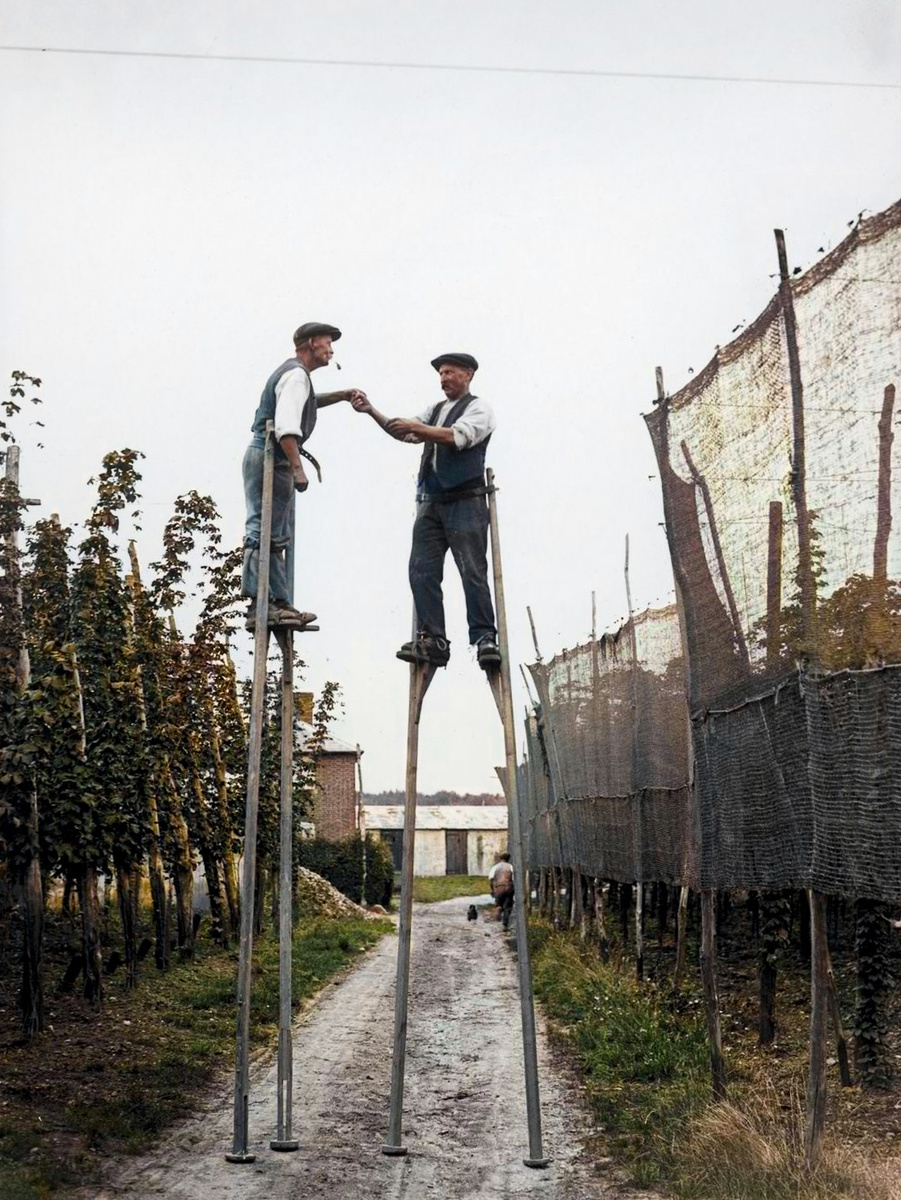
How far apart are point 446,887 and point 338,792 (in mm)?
5627

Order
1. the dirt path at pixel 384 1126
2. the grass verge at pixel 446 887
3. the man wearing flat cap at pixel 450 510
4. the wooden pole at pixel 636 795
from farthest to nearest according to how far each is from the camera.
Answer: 1. the grass verge at pixel 446 887
2. the wooden pole at pixel 636 795
3. the man wearing flat cap at pixel 450 510
4. the dirt path at pixel 384 1126

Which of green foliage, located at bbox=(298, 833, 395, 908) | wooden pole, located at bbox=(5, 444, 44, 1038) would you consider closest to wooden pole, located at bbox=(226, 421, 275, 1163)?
wooden pole, located at bbox=(5, 444, 44, 1038)

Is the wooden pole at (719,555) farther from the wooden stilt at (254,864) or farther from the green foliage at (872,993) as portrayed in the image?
the wooden stilt at (254,864)

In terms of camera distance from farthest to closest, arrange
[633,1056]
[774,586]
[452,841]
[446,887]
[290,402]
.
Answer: [452,841], [446,887], [633,1056], [290,402], [774,586]

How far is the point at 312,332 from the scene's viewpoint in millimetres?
7621

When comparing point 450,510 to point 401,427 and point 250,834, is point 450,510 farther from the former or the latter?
point 250,834

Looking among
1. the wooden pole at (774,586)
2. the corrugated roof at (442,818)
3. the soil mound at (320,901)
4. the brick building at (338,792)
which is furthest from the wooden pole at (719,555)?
the corrugated roof at (442,818)

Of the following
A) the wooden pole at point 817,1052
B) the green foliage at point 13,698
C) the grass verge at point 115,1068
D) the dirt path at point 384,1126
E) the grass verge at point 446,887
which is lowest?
the dirt path at point 384,1126

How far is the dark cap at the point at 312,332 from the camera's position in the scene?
25.0ft

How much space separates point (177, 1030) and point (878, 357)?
8063 mm

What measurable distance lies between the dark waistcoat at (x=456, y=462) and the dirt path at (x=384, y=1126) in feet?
11.1

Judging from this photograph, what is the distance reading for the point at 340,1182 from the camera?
243 inches

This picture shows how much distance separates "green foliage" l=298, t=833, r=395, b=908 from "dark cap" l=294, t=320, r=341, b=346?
31770 millimetres

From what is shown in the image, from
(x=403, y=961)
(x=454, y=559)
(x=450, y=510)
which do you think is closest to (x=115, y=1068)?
(x=403, y=961)
